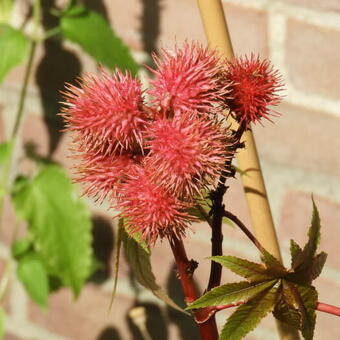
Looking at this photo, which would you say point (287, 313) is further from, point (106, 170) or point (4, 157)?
point (4, 157)

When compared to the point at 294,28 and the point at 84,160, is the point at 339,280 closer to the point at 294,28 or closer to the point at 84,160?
the point at 294,28

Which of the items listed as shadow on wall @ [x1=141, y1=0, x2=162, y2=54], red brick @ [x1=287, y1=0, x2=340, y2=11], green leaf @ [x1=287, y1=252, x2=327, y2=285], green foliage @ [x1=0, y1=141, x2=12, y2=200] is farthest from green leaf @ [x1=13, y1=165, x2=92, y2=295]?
green leaf @ [x1=287, y1=252, x2=327, y2=285]

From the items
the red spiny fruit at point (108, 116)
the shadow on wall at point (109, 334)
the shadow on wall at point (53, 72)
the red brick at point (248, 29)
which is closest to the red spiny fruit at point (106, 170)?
the red spiny fruit at point (108, 116)

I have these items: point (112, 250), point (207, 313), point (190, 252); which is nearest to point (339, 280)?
point (190, 252)

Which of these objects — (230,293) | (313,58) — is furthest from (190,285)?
(313,58)

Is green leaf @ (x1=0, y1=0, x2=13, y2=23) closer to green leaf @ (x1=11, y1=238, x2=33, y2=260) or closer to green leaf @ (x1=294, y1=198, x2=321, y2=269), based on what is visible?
green leaf @ (x1=11, y1=238, x2=33, y2=260)

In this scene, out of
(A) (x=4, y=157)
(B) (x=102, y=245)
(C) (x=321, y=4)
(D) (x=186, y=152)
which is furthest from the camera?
(B) (x=102, y=245)
